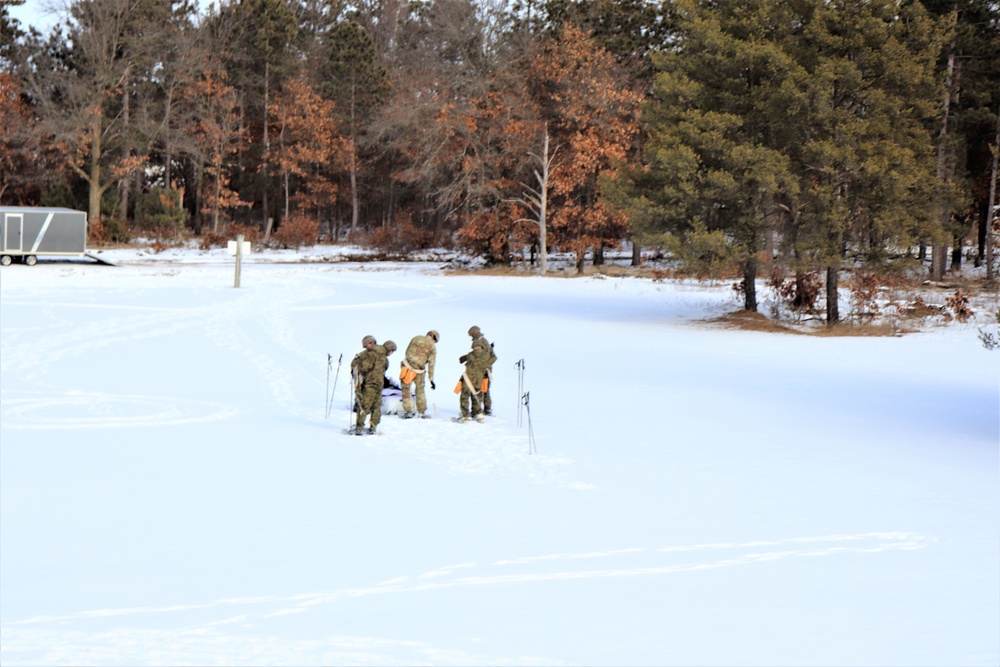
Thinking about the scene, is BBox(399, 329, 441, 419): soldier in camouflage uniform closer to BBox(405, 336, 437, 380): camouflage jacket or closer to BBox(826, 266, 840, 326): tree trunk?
BBox(405, 336, 437, 380): camouflage jacket

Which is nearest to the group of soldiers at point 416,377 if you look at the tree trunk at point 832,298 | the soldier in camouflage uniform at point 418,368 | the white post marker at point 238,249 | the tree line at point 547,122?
the soldier in camouflage uniform at point 418,368

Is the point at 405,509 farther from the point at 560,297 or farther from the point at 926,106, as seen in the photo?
the point at 560,297

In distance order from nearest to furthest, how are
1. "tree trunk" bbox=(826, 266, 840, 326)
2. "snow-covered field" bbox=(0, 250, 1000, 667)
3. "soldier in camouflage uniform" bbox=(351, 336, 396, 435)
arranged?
"snow-covered field" bbox=(0, 250, 1000, 667)
"soldier in camouflage uniform" bbox=(351, 336, 396, 435)
"tree trunk" bbox=(826, 266, 840, 326)

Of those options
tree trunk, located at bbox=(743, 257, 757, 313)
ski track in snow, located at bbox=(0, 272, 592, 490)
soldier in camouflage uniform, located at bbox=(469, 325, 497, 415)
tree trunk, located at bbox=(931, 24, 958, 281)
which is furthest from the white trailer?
soldier in camouflage uniform, located at bbox=(469, 325, 497, 415)

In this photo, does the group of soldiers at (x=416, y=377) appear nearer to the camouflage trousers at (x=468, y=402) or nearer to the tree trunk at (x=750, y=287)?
the camouflage trousers at (x=468, y=402)

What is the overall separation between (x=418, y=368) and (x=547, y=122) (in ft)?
102

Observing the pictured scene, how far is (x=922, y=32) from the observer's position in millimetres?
25641

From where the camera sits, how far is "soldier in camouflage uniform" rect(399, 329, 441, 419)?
13328mm

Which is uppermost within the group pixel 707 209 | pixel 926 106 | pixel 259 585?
pixel 926 106

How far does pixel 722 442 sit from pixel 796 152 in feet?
51.9

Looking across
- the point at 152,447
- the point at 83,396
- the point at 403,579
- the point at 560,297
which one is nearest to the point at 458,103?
the point at 560,297

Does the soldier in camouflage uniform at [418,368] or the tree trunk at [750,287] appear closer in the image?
the soldier in camouflage uniform at [418,368]

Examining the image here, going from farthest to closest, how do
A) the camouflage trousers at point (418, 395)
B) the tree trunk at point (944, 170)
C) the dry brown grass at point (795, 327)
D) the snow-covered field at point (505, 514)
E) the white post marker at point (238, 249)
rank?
the white post marker at point (238, 249), the tree trunk at point (944, 170), the dry brown grass at point (795, 327), the camouflage trousers at point (418, 395), the snow-covered field at point (505, 514)

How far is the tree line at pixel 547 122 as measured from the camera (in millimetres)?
25625
